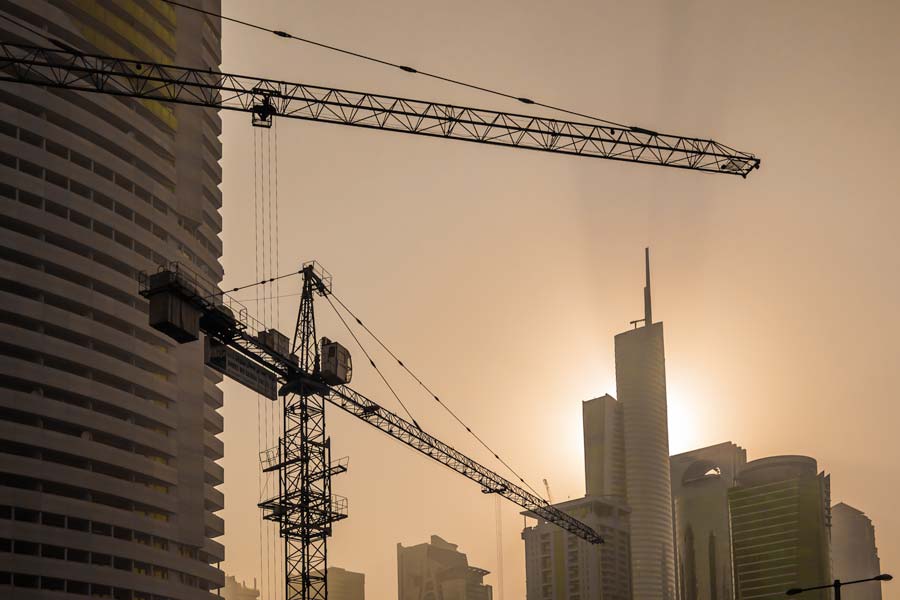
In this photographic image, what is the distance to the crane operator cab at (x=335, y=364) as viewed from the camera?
133 m

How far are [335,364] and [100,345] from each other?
29.3 m

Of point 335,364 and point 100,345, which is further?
point 100,345

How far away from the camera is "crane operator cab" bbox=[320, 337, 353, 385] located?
133375 millimetres

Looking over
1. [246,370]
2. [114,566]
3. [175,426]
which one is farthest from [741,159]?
[114,566]

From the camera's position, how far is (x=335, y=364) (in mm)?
133875

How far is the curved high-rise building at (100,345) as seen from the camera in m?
131

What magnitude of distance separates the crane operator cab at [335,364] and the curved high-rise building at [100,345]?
25.4m

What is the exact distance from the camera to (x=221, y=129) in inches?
6742

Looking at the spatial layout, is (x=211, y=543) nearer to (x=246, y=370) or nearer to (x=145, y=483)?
(x=145, y=483)

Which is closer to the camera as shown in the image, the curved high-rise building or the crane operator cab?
the curved high-rise building

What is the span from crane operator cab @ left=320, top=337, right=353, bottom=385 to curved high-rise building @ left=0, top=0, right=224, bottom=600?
2535 centimetres

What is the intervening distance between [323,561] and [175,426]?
3260cm

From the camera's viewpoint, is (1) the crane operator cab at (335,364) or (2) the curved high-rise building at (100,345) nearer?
(2) the curved high-rise building at (100,345)

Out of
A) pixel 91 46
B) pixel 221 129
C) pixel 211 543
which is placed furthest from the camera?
pixel 221 129
